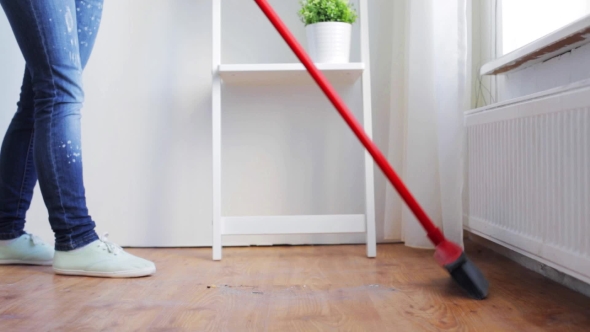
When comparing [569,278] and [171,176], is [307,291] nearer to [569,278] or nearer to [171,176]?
[569,278]

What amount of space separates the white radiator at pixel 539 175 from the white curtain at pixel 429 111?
0.07 meters

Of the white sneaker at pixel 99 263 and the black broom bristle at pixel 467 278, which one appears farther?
the white sneaker at pixel 99 263

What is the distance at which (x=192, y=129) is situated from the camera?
81.5 inches

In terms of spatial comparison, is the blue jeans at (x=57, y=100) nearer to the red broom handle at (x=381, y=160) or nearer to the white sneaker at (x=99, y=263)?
the white sneaker at (x=99, y=263)

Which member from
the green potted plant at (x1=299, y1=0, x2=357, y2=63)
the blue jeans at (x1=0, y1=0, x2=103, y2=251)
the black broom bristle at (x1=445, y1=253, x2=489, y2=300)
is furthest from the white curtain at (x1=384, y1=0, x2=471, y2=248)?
the blue jeans at (x1=0, y1=0, x2=103, y2=251)

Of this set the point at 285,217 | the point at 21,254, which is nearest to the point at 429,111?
the point at 285,217

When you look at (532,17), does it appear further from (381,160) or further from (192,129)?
(192,129)

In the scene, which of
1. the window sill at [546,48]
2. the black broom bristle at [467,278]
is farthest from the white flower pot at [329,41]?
the black broom bristle at [467,278]

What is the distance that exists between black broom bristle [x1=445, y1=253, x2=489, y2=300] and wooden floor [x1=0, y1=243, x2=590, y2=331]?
→ 2cm

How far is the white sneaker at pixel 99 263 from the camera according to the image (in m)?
1.52

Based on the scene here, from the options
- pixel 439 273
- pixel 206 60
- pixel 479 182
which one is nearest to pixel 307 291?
pixel 439 273

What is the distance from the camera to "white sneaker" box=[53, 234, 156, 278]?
4.99 feet

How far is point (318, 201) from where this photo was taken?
6.84ft

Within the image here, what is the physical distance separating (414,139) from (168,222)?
2.65ft
